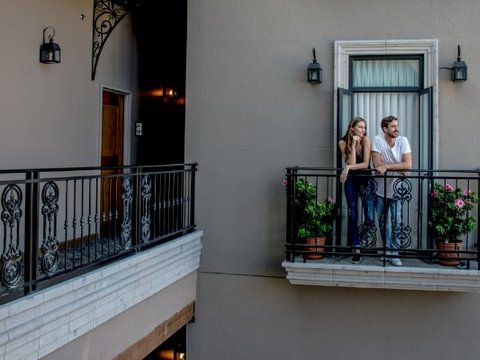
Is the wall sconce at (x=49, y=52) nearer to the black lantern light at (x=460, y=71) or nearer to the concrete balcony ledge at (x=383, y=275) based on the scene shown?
the concrete balcony ledge at (x=383, y=275)

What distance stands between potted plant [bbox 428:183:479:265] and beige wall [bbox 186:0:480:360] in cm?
53

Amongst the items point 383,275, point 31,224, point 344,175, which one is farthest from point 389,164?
point 31,224

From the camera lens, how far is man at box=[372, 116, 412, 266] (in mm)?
5113

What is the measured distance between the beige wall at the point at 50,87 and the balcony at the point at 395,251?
8.22 ft

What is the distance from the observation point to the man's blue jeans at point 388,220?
5.16 m

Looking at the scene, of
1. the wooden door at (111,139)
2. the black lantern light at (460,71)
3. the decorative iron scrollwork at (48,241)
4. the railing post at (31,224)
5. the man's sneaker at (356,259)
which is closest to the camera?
the railing post at (31,224)

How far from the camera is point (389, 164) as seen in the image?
518cm

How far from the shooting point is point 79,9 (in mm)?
5871

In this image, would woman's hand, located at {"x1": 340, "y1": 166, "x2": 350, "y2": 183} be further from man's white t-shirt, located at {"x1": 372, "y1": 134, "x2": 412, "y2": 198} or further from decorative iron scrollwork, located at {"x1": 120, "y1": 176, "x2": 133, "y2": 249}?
decorative iron scrollwork, located at {"x1": 120, "y1": 176, "x2": 133, "y2": 249}

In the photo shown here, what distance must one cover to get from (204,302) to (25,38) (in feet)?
11.3

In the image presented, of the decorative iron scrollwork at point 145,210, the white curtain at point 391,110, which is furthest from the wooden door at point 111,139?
the white curtain at point 391,110

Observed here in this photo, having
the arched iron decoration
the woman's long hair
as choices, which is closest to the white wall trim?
the woman's long hair

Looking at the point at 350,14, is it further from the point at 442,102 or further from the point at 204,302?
the point at 204,302

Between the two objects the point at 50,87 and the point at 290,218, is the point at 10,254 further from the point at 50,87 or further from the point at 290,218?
the point at 290,218
